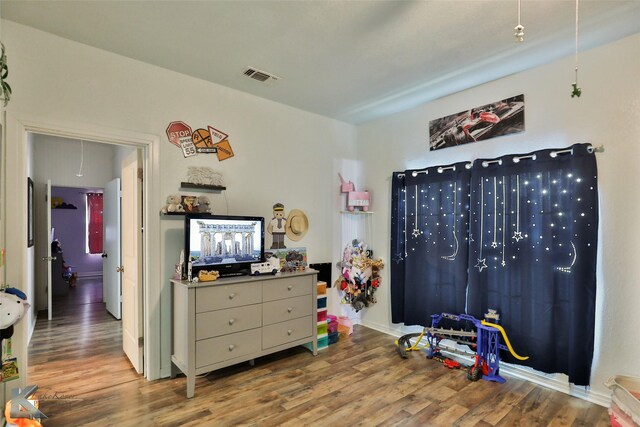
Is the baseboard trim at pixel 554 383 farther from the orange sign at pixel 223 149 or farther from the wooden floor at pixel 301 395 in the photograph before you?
the orange sign at pixel 223 149

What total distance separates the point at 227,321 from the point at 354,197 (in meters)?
2.12

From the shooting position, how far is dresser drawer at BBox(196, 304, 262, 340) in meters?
2.62

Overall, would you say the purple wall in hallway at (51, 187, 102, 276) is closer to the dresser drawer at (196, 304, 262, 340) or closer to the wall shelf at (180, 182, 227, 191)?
the wall shelf at (180, 182, 227, 191)

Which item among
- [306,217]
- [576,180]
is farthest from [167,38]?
[576,180]

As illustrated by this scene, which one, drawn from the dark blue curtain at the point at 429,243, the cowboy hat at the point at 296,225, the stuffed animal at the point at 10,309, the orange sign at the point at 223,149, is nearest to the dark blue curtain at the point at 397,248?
the dark blue curtain at the point at 429,243

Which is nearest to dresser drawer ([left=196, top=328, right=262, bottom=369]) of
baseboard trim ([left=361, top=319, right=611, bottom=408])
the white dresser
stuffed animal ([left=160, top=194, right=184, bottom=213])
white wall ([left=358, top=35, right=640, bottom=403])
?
the white dresser

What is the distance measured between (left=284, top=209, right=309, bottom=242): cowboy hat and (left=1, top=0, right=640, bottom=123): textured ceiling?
55.1 inches

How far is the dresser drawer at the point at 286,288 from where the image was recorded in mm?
3008

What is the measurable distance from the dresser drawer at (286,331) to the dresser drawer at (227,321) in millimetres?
149

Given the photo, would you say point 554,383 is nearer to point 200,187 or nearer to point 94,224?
point 200,187

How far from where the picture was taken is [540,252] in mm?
2701

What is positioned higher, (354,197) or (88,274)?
(354,197)

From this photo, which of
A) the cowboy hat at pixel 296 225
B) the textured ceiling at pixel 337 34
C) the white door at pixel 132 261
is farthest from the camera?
the cowboy hat at pixel 296 225

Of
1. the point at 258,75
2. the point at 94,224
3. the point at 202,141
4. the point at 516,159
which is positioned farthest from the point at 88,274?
the point at 516,159
